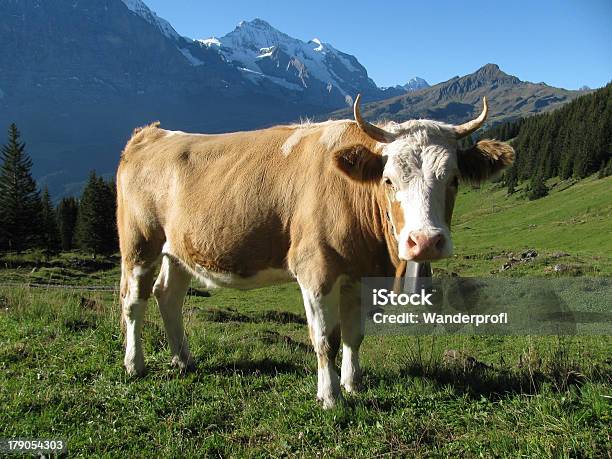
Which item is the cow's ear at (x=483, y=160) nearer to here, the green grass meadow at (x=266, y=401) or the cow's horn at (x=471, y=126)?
the cow's horn at (x=471, y=126)

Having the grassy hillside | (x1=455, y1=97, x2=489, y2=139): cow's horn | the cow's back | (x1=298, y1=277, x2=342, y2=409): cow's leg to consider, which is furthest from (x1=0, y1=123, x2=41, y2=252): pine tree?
(x1=455, y1=97, x2=489, y2=139): cow's horn

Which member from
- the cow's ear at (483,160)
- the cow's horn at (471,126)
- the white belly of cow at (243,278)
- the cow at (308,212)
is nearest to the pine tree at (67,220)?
the cow at (308,212)

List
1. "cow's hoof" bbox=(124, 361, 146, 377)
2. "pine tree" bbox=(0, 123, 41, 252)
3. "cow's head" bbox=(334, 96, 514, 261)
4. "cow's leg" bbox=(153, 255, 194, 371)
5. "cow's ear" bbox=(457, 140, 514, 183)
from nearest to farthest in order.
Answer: "cow's head" bbox=(334, 96, 514, 261)
"cow's ear" bbox=(457, 140, 514, 183)
"cow's hoof" bbox=(124, 361, 146, 377)
"cow's leg" bbox=(153, 255, 194, 371)
"pine tree" bbox=(0, 123, 41, 252)

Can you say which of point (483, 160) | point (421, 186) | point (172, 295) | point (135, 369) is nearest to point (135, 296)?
point (172, 295)

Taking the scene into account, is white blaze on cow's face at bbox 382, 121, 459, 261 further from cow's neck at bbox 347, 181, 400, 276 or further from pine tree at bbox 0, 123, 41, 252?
pine tree at bbox 0, 123, 41, 252

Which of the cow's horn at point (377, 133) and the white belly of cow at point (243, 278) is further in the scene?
the white belly of cow at point (243, 278)

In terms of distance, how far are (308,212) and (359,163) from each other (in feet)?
2.49

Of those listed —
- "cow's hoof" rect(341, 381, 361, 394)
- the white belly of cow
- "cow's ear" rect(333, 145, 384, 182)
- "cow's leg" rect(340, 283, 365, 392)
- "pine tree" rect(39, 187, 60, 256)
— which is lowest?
"cow's hoof" rect(341, 381, 361, 394)

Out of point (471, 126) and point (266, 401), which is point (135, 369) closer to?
point (266, 401)

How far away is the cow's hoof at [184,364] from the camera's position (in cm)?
640

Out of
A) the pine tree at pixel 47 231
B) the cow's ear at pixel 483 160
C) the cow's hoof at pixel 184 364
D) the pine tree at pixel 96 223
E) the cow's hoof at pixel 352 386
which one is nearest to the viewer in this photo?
the cow's ear at pixel 483 160

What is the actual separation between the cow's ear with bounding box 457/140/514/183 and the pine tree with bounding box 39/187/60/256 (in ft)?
218

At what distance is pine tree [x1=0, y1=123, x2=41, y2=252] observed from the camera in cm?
6331

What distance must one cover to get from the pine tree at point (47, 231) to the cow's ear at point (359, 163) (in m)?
65.8
